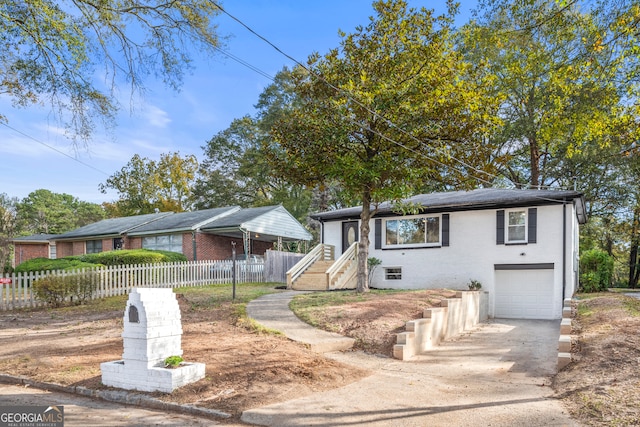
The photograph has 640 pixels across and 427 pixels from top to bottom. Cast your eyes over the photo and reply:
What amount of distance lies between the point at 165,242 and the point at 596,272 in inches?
953

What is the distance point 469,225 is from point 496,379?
12.4 m

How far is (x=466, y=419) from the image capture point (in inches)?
219

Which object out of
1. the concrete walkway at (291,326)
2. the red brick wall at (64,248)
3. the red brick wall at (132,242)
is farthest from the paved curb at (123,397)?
the red brick wall at (64,248)

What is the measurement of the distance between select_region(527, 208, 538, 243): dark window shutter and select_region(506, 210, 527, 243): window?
8.6 inches

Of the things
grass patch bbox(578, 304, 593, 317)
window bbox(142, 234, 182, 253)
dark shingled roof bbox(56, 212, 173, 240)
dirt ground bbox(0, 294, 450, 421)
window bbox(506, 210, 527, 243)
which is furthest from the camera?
dark shingled roof bbox(56, 212, 173, 240)

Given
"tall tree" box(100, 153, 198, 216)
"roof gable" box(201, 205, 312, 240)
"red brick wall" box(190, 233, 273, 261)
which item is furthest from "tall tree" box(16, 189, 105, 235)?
"roof gable" box(201, 205, 312, 240)

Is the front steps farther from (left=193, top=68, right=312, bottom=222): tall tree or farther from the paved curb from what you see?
(left=193, top=68, right=312, bottom=222): tall tree

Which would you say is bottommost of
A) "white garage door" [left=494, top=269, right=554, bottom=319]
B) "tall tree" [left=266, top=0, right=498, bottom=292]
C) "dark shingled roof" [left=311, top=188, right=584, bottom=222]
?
"white garage door" [left=494, top=269, right=554, bottom=319]

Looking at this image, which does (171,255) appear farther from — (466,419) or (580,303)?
(466,419)

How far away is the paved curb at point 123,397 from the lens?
18.9 ft

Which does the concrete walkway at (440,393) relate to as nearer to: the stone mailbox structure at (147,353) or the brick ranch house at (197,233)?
the stone mailbox structure at (147,353)

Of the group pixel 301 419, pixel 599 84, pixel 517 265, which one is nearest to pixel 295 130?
pixel 599 84

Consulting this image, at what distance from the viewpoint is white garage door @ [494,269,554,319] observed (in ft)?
59.7

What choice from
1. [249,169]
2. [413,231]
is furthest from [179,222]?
[413,231]
